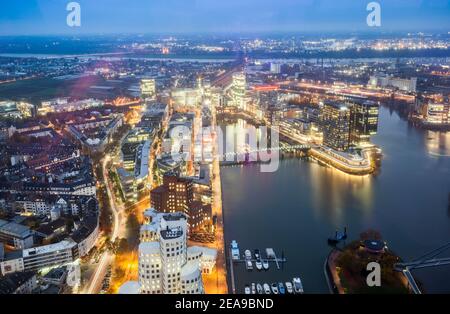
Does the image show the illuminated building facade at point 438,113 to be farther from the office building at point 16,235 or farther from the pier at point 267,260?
the office building at point 16,235

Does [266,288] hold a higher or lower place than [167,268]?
lower

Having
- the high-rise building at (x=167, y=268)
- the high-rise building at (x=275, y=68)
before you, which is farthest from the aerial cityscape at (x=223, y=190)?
the high-rise building at (x=275, y=68)

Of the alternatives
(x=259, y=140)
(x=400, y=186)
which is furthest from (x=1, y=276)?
(x=259, y=140)

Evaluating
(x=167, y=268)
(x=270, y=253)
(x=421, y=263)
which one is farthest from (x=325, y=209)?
(x=167, y=268)

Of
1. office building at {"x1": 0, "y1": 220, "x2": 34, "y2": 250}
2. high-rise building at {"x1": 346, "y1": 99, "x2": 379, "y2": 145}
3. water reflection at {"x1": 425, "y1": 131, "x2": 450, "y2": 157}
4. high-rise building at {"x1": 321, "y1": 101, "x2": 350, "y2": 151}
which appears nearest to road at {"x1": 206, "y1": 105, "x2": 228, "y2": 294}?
office building at {"x1": 0, "y1": 220, "x2": 34, "y2": 250}

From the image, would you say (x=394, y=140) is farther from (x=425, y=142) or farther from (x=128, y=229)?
(x=128, y=229)

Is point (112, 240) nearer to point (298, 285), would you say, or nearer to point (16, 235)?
point (16, 235)

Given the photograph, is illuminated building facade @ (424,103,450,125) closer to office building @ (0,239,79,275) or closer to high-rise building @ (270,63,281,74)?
high-rise building @ (270,63,281,74)
